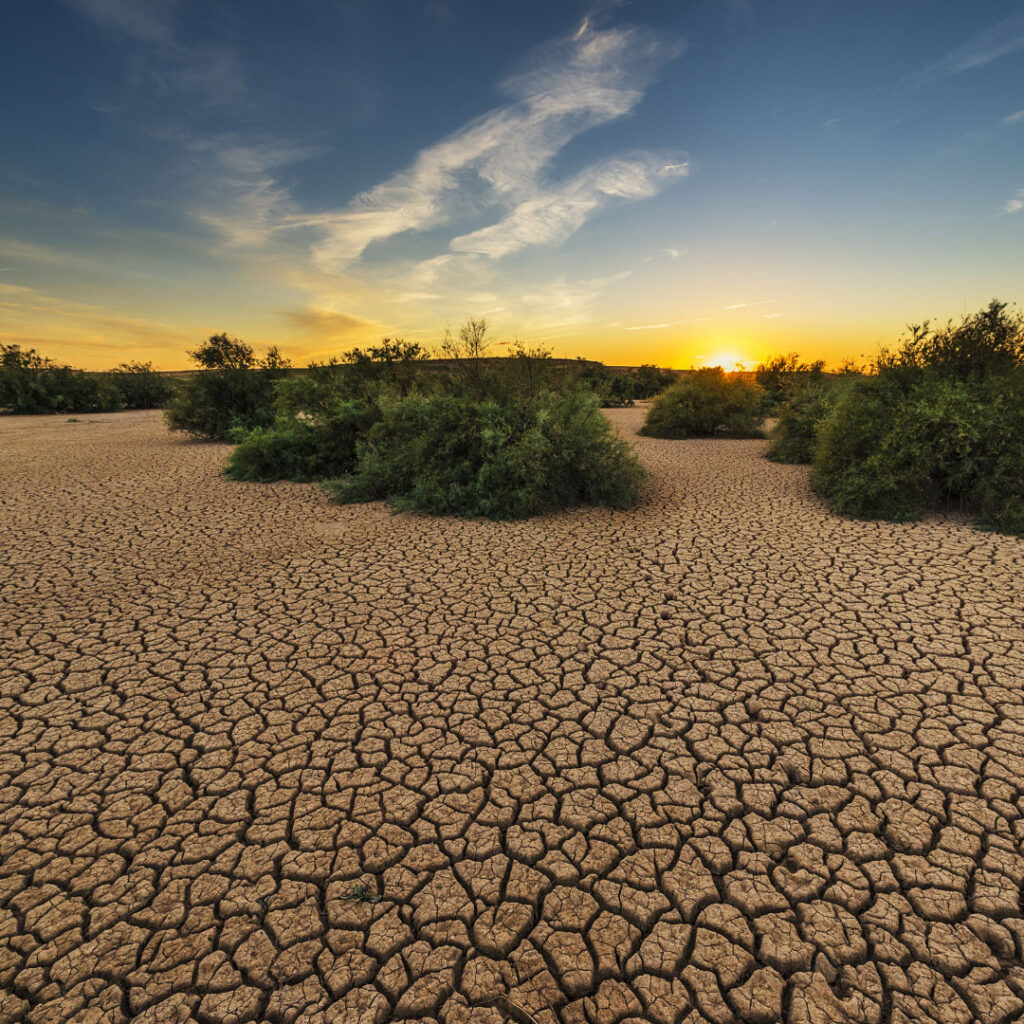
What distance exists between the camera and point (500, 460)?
26.2 ft

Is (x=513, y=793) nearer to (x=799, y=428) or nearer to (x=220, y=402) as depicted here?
(x=799, y=428)

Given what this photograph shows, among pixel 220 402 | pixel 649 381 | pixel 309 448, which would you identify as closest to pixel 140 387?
pixel 220 402

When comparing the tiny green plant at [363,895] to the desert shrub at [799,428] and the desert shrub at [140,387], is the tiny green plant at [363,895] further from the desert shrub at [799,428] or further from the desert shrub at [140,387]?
the desert shrub at [140,387]

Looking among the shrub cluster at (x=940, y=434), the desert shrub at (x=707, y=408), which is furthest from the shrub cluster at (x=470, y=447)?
the desert shrub at (x=707, y=408)

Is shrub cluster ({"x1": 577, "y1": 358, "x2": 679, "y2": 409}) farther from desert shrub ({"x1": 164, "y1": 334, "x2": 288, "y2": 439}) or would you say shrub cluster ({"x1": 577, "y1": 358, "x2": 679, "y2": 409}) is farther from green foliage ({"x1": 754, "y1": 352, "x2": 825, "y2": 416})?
desert shrub ({"x1": 164, "y1": 334, "x2": 288, "y2": 439})

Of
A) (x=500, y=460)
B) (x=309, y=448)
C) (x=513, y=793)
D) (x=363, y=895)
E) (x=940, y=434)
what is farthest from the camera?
(x=309, y=448)

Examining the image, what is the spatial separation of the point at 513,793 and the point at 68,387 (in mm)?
31170

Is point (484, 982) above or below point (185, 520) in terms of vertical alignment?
below

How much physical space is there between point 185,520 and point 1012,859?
8.76 metres

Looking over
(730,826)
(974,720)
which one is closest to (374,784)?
(730,826)

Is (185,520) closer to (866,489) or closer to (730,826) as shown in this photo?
(730,826)

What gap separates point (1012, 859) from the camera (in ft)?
7.68

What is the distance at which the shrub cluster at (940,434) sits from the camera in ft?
23.7

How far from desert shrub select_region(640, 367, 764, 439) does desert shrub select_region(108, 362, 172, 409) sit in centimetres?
Answer: 2522
